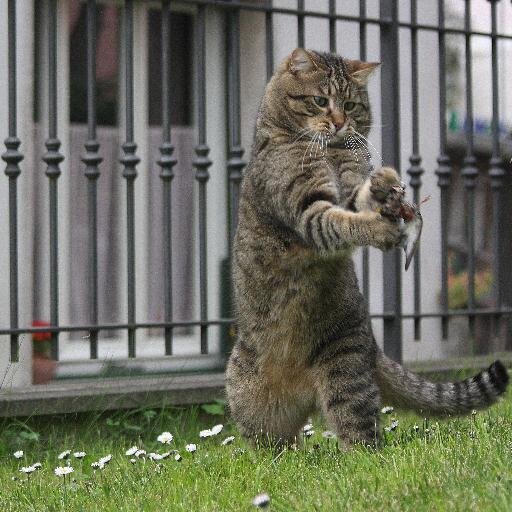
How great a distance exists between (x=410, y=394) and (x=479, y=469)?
1086mm

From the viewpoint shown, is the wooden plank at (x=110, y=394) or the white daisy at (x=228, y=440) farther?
the wooden plank at (x=110, y=394)

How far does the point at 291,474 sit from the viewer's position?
3201mm

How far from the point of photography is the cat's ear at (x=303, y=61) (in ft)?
13.3

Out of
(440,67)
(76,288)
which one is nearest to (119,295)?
(76,288)

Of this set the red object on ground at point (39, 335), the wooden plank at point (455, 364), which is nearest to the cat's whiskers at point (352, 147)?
the wooden plank at point (455, 364)

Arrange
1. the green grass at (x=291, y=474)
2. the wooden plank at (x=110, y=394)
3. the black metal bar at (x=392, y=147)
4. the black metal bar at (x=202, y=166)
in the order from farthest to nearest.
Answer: the black metal bar at (x=392, y=147) < the black metal bar at (x=202, y=166) < the wooden plank at (x=110, y=394) < the green grass at (x=291, y=474)

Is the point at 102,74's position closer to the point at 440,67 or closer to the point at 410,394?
the point at 440,67

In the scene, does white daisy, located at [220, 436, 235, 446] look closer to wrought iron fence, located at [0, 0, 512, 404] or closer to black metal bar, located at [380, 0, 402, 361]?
wrought iron fence, located at [0, 0, 512, 404]

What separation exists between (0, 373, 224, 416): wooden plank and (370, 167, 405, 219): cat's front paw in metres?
1.88

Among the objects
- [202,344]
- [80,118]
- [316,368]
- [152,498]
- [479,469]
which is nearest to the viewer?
[479,469]

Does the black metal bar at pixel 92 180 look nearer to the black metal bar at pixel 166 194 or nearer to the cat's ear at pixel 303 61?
the black metal bar at pixel 166 194

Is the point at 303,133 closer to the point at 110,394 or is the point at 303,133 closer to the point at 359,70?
the point at 359,70

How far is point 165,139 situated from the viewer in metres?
5.07

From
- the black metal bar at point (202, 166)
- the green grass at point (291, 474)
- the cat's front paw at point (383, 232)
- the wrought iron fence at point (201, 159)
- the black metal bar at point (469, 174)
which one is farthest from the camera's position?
the black metal bar at point (469, 174)
